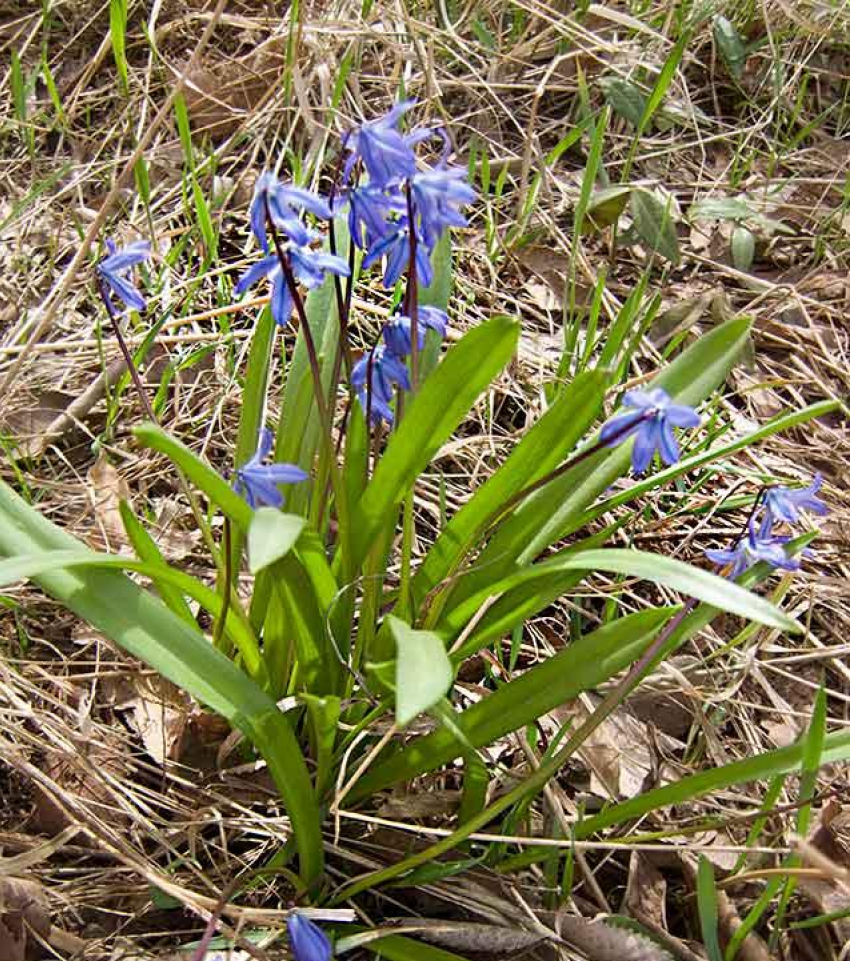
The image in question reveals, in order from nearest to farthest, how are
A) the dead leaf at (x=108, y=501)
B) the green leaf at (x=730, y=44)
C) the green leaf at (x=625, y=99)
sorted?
1. the dead leaf at (x=108, y=501)
2. the green leaf at (x=625, y=99)
3. the green leaf at (x=730, y=44)

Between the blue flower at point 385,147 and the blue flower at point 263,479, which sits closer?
the blue flower at point 385,147

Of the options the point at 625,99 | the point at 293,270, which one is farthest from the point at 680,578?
the point at 625,99

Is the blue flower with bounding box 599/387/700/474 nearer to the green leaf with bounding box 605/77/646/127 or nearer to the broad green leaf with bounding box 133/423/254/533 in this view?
the broad green leaf with bounding box 133/423/254/533

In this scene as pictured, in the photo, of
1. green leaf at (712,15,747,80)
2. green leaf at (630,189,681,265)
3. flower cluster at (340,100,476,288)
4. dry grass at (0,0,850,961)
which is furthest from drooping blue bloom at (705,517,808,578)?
green leaf at (712,15,747,80)

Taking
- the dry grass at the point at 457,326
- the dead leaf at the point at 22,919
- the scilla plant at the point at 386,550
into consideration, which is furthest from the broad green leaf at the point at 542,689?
the dead leaf at the point at 22,919

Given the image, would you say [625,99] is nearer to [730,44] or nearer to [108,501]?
[730,44]

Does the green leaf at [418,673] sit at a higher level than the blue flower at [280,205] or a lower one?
lower

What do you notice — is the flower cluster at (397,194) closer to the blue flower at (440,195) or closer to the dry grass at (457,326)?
the blue flower at (440,195)

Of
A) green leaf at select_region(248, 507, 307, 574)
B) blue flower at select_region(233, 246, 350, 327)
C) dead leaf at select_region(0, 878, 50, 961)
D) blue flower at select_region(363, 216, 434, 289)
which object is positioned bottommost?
dead leaf at select_region(0, 878, 50, 961)
